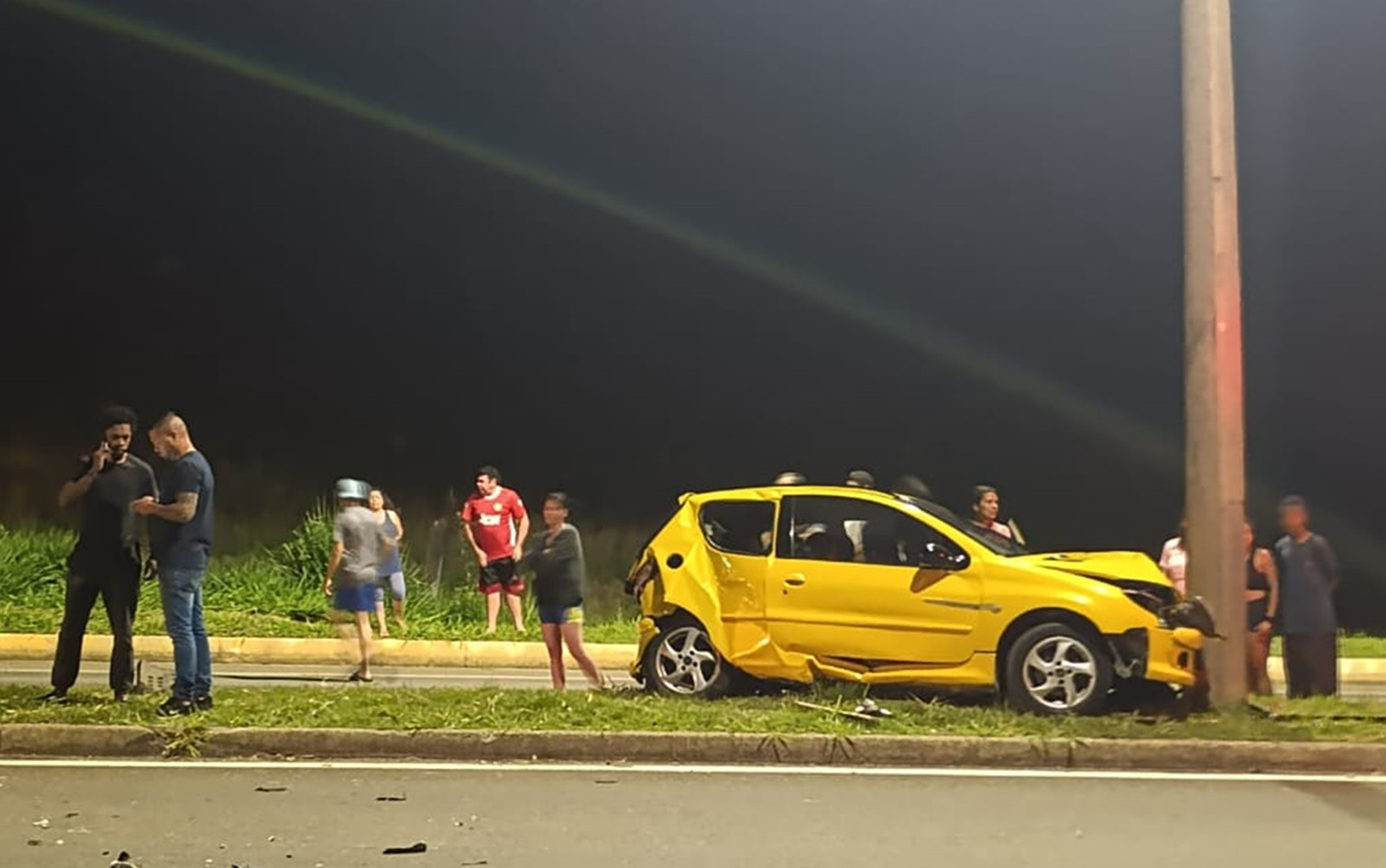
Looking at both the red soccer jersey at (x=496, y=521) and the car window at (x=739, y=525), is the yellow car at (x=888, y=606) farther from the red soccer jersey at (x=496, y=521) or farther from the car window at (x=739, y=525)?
the red soccer jersey at (x=496, y=521)

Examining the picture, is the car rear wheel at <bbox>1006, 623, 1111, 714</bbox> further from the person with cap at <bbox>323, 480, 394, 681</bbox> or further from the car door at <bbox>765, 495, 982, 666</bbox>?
the person with cap at <bbox>323, 480, 394, 681</bbox>

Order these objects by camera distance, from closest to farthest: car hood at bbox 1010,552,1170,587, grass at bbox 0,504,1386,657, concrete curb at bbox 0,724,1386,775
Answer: concrete curb at bbox 0,724,1386,775
car hood at bbox 1010,552,1170,587
grass at bbox 0,504,1386,657

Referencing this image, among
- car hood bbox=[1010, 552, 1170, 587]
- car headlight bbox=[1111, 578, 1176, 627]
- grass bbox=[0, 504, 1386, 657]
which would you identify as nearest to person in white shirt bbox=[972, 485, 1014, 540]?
car hood bbox=[1010, 552, 1170, 587]

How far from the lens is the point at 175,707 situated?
25.0ft

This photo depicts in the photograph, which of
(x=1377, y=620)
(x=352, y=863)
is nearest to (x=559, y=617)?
(x=352, y=863)

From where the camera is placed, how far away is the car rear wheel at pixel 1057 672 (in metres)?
8.23

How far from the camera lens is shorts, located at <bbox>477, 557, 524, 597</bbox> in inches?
549

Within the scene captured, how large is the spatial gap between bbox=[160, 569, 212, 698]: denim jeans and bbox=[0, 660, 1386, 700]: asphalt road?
1.86 meters

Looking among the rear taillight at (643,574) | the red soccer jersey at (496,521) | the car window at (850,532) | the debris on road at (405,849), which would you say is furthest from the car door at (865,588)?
the red soccer jersey at (496,521)

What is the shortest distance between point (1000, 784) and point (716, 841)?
1890mm

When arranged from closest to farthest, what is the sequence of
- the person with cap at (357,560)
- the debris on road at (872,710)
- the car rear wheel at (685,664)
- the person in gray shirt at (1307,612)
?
the debris on road at (872,710) < the car rear wheel at (685,664) < the person in gray shirt at (1307,612) < the person with cap at (357,560)

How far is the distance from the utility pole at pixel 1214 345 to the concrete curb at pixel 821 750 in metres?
1.19

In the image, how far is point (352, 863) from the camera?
5.24 m

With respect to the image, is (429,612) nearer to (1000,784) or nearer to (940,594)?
(940,594)
